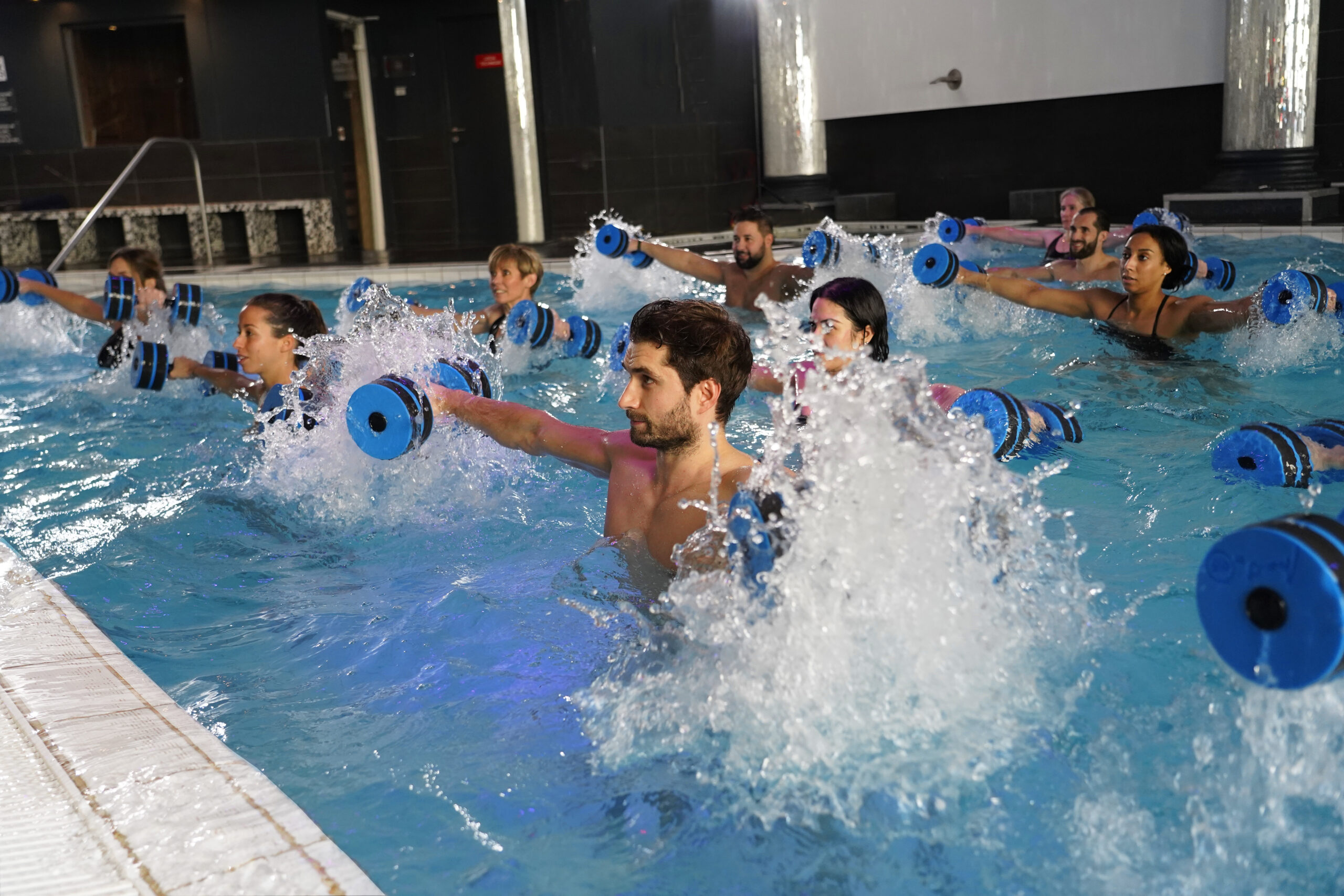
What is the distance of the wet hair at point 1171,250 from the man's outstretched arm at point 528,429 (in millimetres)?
3789

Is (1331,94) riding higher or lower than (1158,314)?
higher

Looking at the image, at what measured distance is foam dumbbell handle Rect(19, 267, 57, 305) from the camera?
805 cm

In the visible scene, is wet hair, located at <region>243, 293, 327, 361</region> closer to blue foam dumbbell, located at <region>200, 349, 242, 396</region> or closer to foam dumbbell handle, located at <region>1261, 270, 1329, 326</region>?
blue foam dumbbell, located at <region>200, 349, 242, 396</region>

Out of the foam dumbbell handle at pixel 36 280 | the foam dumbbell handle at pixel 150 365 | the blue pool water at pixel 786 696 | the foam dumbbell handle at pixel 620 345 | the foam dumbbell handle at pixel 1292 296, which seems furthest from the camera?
the foam dumbbell handle at pixel 36 280

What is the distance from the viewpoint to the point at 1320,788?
2.20m

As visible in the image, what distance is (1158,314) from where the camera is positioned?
6086 mm

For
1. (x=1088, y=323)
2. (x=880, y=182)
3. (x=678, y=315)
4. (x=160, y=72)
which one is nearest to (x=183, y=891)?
(x=678, y=315)

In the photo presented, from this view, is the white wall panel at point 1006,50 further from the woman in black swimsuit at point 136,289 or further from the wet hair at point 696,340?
the wet hair at point 696,340

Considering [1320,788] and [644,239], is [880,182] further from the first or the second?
[1320,788]

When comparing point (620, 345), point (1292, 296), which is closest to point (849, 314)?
point (620, 345)

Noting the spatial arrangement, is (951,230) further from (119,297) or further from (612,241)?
(119,297)

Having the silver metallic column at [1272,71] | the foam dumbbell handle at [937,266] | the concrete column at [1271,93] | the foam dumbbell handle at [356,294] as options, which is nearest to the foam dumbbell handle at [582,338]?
the foam dumbbell handle at [356,294]

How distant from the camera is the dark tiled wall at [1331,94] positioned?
1150 cm

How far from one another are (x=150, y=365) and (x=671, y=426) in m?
3.53
